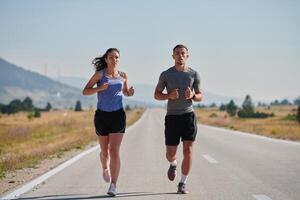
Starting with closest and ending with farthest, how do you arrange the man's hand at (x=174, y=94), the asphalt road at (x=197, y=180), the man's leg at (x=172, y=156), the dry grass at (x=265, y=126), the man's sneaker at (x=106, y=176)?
the man's hand at (x=174, y=94), the asphalt road at (x=197, y=180), the man's leg at (x=172, y=156), the man's sneaker at (x=106, y=176), the dry grass at (x=265, y=126)

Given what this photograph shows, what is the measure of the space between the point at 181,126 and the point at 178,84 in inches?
23.7

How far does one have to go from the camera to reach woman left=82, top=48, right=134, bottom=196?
26.1 ft

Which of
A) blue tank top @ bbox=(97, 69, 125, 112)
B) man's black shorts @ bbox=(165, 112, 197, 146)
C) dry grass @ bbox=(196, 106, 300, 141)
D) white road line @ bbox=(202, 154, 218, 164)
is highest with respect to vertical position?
blue tank top @ bbox=(97, 69, 125, 112)

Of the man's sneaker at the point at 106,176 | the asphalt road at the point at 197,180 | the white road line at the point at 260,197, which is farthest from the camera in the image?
the man's sneaker at the point at 106,176

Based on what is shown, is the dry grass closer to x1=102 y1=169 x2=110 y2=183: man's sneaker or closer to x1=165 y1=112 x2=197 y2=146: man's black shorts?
A: x1=165 y1=112 x2=197 y2=146: man's black shorts

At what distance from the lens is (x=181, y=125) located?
7.95m

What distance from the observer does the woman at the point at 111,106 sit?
26.1 ft

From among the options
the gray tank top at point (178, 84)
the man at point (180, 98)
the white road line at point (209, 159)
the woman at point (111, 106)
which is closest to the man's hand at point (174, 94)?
the man at point (180, 98)

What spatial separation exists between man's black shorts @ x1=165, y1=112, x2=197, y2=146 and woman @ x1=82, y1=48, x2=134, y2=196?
663 millimetres

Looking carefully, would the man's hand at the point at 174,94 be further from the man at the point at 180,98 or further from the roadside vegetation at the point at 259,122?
the roadside vegetation at the point at 259,122

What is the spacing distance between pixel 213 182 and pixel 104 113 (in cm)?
222

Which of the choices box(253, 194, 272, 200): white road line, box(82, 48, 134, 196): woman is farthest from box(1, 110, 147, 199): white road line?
box(253, 194, 272, 200): white road line

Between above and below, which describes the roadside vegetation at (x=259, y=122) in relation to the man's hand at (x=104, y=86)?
below

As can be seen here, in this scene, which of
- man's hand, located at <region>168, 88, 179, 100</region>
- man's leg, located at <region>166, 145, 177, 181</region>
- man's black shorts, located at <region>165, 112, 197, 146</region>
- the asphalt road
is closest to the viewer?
man's hand, located at <region>168, 88, 179, 100</region>
